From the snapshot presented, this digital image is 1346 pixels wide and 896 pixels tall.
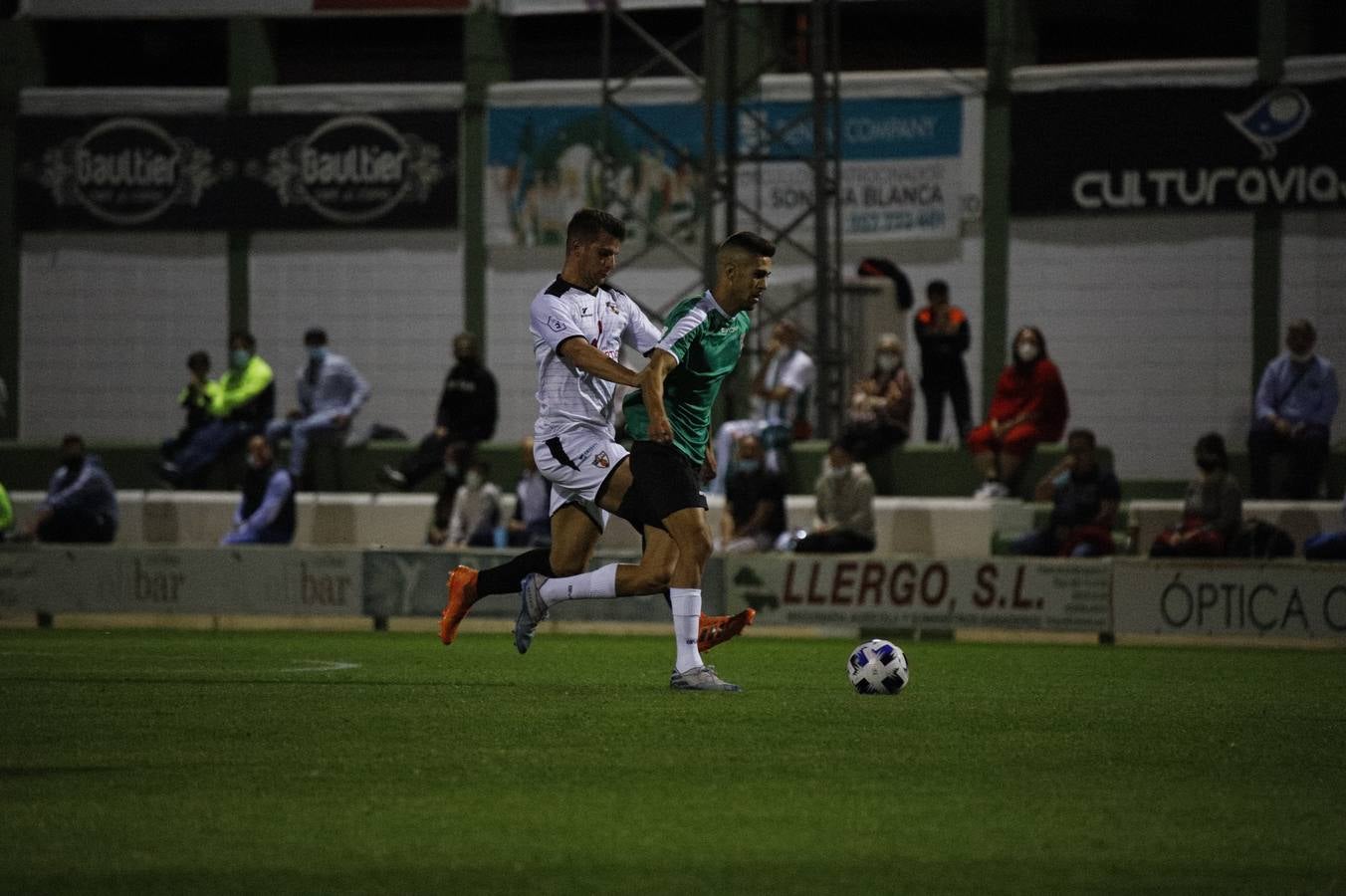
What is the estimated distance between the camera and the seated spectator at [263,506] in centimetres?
2067

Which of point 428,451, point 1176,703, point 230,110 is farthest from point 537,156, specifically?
point 1176,703

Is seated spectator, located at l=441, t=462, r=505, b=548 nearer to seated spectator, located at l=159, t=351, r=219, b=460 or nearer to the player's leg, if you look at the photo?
seated spectator, located at l=159, t=351, r=219, b=460

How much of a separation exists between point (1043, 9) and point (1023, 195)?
2315mm

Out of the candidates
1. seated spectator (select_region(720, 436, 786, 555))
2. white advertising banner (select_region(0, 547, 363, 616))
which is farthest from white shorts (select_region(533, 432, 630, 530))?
white advertising banner (select_region(0, 547, 363, 616))

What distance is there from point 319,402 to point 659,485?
13468 millimetres

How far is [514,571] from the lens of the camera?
1081 centimetres

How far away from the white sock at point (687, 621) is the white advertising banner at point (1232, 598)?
7.90 metres

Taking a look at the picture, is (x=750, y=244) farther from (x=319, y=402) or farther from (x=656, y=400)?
(x=319, y=402)

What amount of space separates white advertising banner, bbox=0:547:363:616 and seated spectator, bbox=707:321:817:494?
4.08 meters

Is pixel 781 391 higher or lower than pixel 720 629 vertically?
higher

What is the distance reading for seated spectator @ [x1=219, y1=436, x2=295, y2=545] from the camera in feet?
67.8

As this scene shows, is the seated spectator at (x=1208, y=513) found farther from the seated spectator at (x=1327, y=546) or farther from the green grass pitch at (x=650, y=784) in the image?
the green grass pitch at (x=650, y=784)

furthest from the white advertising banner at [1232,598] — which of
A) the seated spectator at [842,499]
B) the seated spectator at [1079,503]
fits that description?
the seated spectator at [842,499]

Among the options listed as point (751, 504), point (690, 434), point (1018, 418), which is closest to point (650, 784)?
point (690, 434)
